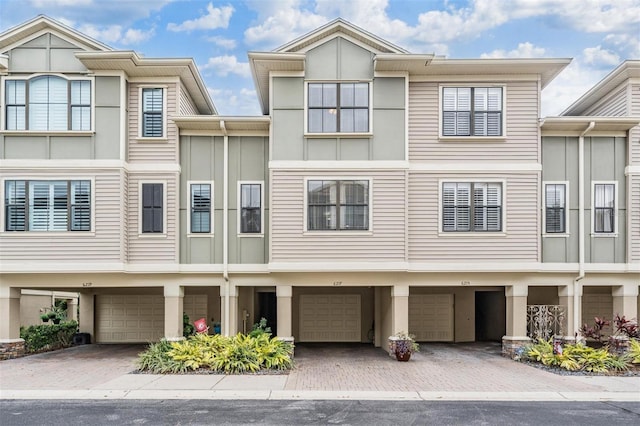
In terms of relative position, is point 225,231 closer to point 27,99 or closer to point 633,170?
point 27,99

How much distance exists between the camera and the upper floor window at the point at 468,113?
569 inches

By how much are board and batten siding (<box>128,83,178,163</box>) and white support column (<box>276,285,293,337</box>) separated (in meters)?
5.15

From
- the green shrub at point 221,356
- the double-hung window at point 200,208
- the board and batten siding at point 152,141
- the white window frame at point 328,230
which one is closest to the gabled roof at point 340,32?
the board and batten siding at point 152,141

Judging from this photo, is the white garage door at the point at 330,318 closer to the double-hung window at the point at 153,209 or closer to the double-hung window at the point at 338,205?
the double-hung window at the point at 338,205

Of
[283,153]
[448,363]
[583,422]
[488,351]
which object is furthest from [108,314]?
[583,422]

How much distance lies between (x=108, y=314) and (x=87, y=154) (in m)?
7.56

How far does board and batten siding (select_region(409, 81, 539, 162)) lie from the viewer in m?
14.4

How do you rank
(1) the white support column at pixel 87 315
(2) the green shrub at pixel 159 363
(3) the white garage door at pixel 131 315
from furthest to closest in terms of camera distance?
(3) the white garage door at pixel 131 315
(1) the white support column at pixel 87 315
(2) the green shrub at pixel 159 363

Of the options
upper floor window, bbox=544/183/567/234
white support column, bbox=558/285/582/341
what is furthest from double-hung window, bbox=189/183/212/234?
white support column, bbox=558/285/582/341

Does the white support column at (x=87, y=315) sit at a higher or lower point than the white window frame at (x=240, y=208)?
Answer: lower

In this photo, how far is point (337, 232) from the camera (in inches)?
549

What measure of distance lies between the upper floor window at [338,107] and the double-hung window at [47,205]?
6964 mm

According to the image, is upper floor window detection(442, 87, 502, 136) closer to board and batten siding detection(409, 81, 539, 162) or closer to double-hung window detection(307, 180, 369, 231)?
board and batten siding detection(409, 81, 539, 162)

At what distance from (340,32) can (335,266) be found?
6930 millimetres
